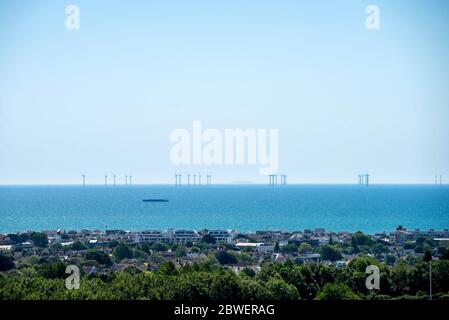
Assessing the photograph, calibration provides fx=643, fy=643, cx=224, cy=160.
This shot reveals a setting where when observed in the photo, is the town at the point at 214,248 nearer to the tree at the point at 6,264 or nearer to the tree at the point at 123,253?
the tree at the point at 123,253

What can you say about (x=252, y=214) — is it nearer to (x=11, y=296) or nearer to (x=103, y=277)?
(x=103, y=277)

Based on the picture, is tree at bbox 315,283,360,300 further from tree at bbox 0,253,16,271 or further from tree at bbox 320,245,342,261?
tree at bbox 0,253,16,271

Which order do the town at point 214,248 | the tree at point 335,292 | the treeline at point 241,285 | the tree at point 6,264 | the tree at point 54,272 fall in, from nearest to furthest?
the treeline at point 241,285 < the tree at point 335,292 < the tree at point 54,272 < the tree at point 6,264 < the town at point 214,248

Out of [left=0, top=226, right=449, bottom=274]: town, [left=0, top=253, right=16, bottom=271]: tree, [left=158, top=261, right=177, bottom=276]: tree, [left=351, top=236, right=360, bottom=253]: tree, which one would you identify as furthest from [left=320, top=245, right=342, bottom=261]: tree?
[left=0, top=253, right=16, bottom=271]: tree

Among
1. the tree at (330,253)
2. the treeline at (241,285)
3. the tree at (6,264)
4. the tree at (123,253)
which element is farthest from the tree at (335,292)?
the tree at (123,253)

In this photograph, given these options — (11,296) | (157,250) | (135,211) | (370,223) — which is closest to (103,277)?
(11,296)

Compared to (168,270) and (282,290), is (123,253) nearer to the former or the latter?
(168,270)
